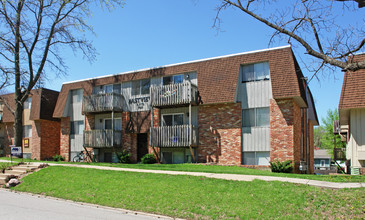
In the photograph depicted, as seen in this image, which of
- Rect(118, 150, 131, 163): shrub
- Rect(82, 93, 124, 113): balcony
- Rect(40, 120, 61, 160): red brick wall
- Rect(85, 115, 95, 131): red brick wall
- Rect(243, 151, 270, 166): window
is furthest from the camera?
Rect(40, 120, 61, 160): red brick wall

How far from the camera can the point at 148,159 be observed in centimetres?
2200

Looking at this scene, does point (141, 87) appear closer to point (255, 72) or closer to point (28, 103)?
point (255, 72)

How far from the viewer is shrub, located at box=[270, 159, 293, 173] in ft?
56.5

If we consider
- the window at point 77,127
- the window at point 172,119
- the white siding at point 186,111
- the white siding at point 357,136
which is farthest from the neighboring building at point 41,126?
the white siding at point 357,136

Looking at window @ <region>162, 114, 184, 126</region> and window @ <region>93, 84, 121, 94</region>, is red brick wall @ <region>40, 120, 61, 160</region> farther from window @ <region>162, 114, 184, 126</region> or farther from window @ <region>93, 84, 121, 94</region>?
window @ <region>162, 114, 184, 126</region>

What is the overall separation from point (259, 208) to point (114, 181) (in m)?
6.11

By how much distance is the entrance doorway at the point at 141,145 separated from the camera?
24.0 m

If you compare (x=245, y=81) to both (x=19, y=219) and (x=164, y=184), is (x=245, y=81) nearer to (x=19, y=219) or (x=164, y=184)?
(x=164, y=184)

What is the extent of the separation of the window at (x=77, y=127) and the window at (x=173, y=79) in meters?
8.65

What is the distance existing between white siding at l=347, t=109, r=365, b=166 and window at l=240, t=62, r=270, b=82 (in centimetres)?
507

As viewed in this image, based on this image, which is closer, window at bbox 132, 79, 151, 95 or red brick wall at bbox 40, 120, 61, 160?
window at bbox 132, 79, 151, 95

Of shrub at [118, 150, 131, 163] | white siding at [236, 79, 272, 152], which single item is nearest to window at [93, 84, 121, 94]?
shrub at [118, 150, 131, 163]

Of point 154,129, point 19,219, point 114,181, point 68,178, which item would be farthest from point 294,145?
point 19,219

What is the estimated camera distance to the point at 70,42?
80.0ft
